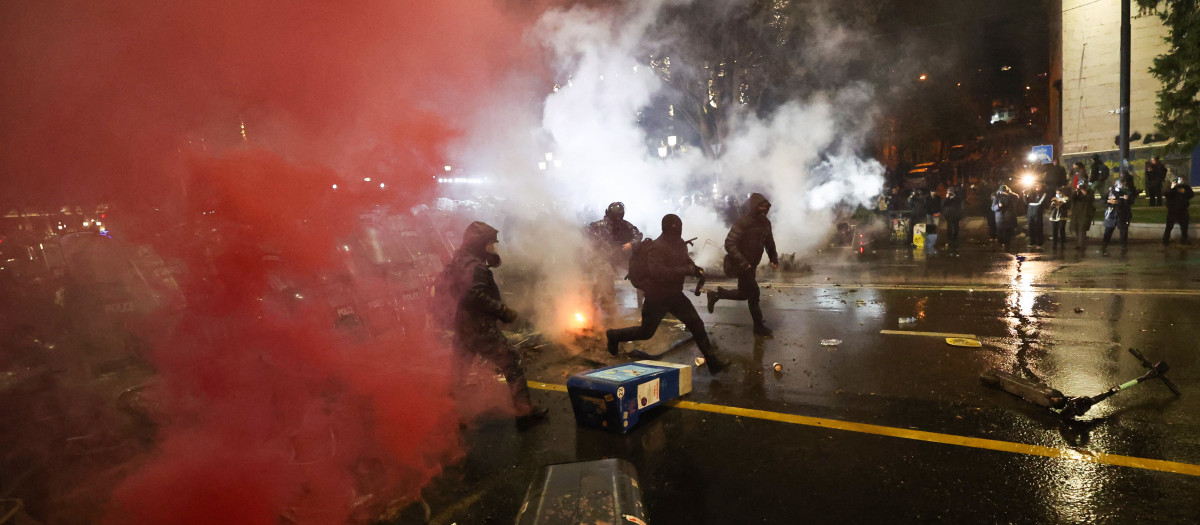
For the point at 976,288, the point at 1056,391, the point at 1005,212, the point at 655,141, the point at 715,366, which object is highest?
the point at 655,141

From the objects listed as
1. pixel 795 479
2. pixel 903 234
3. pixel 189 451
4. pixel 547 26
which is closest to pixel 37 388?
pixel 189 451

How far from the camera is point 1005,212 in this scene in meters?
14.3

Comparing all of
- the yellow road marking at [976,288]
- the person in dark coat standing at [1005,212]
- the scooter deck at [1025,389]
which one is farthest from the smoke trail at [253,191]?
the person in dark coat standing at [1005,212]

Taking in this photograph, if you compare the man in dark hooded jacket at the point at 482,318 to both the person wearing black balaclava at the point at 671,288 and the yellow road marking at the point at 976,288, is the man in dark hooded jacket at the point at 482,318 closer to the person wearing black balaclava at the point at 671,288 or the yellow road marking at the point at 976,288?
the person wearing black balaclava at the point at 671,288

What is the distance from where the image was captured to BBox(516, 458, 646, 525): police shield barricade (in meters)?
2.44

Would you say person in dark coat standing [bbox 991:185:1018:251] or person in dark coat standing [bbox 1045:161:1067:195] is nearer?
person in dark coat standing [bbox 991:185:1018:251]

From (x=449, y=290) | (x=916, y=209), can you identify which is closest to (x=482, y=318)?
(x=449, y=290)

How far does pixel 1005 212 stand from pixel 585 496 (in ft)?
50.8

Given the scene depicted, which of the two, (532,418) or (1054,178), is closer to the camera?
(532,418)

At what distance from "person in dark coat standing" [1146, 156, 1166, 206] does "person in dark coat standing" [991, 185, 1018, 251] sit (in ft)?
15.6

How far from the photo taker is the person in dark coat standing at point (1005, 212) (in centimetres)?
1424

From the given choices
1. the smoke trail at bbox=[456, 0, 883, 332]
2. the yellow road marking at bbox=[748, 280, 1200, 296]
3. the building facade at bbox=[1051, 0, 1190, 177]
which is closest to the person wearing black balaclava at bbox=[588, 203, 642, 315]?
the smoke trail at bbox=[456, 0, 883, 332]

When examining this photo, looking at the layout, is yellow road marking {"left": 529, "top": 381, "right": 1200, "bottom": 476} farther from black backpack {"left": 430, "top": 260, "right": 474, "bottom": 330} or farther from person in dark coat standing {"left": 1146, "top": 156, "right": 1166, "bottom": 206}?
person in dark coat standing {"left": 1146, "top": 156, "right": 1166, "bottom": 206}

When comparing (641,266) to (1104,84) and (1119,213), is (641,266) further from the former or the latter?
(1104,84)
